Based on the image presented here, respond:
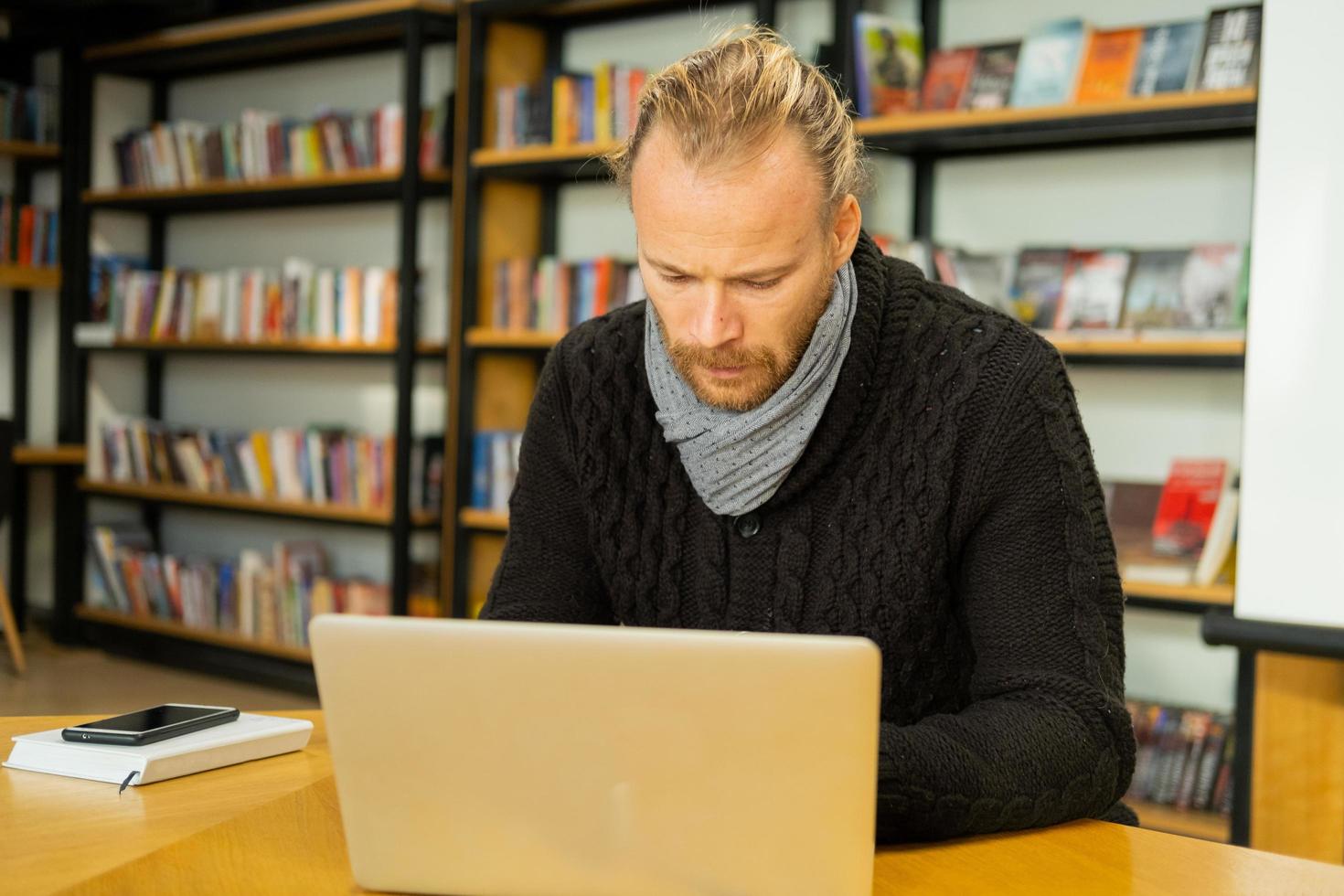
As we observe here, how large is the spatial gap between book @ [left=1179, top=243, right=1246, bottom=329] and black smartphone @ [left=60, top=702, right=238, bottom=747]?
233cm

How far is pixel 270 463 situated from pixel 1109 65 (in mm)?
2956

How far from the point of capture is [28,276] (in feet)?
17.2

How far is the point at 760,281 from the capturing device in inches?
53.9

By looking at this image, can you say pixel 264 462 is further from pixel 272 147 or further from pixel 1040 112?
pixel 1040 112

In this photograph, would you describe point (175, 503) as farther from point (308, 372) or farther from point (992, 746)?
point (992, 746)

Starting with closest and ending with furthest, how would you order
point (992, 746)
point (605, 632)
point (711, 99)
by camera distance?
1. point (605, 632)
2. point (992, 746)
3. point (711, 99)

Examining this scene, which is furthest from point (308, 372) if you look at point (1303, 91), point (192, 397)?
point (1303, 91)

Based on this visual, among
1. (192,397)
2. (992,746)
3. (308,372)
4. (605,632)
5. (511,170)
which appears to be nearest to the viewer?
(605,632)

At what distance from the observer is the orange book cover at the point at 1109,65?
3.09 meters

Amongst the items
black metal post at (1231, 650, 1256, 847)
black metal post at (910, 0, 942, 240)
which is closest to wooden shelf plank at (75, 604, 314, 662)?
black metal post at (910, 0, 942, 240)

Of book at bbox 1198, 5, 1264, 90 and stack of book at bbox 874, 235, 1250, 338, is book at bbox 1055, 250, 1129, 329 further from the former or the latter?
book at bbox 1198, 5, 1264, 90

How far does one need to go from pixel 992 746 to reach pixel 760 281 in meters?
0.48

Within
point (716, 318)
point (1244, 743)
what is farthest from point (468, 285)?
point (716, 318)

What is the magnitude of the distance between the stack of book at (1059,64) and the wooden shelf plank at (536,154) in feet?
2.56
